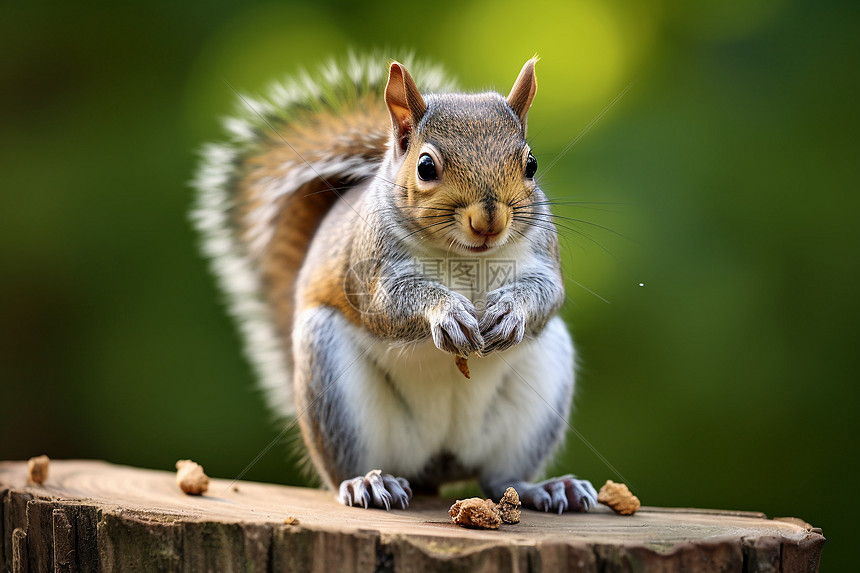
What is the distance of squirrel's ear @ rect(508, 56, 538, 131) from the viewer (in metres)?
1.58

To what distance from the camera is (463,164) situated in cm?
142

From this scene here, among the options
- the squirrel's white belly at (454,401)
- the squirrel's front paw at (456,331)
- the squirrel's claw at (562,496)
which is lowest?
the squirrel's claw at (562,496)

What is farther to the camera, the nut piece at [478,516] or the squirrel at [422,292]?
the squirrel at [422,292]

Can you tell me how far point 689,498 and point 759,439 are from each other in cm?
28

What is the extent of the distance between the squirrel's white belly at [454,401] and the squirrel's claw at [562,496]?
0.15 metres

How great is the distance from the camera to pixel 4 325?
2.90 meters

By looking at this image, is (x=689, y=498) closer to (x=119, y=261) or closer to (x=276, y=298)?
(x=276, y=298)

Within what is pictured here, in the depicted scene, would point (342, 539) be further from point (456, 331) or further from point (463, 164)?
point (463, 164)

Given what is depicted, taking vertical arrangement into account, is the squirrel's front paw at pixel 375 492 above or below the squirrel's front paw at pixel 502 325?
below

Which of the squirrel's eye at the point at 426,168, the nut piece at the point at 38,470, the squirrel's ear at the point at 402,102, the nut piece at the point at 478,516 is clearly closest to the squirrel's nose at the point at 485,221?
the squirrel's eye at the point at 426,168

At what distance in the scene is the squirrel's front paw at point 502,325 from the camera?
1.48 meters

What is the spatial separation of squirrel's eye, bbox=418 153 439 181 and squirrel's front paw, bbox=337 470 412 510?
618 millimetres

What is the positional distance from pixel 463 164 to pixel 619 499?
0.74 m

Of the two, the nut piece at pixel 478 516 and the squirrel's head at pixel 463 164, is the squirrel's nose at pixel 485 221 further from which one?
the nut piece at pixel 478 516
